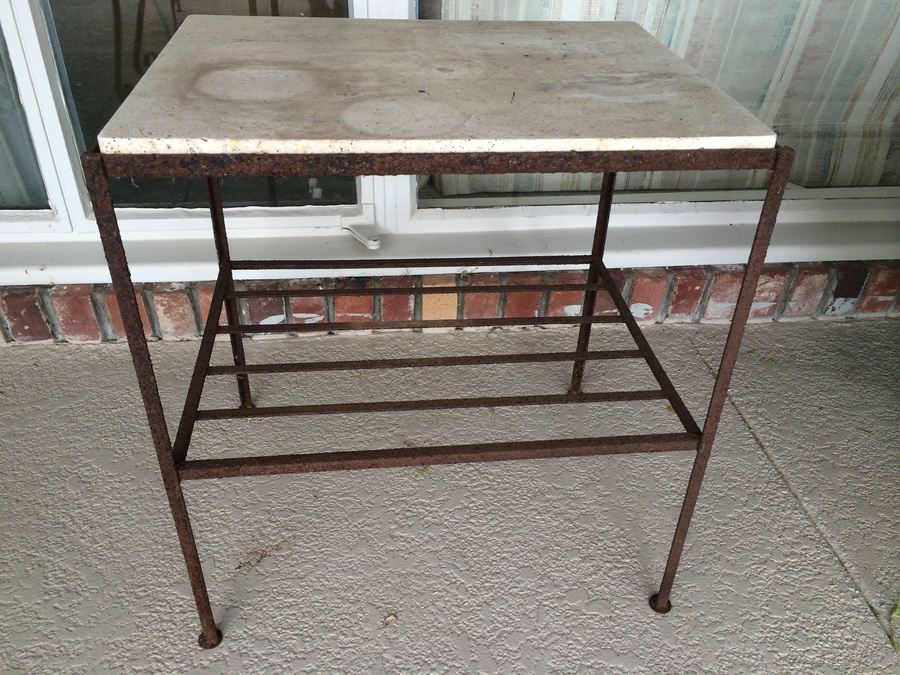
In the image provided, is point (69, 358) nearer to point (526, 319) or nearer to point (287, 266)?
point (287, 266)

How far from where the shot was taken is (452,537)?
5.19 ft

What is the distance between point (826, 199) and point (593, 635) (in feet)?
5.09

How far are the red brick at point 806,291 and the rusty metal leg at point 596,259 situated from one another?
0.75 meters

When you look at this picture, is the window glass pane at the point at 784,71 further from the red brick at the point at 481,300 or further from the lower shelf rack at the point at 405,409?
the lower shelf rack at the point at 405,409

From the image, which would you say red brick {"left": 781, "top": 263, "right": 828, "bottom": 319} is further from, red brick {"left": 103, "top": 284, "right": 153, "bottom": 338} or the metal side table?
red brick {"left": 103, "top": 284, "right": 153, "bottom": 338}

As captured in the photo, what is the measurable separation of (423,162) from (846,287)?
5.67 feet

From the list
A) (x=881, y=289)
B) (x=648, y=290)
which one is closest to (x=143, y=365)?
(x=648, y=290)

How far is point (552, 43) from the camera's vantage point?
1379 millimetres

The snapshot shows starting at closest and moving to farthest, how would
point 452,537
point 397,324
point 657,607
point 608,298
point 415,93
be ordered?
point 415,93 → point 657,607 → point 452,537 → point 397,324 → point 608,298

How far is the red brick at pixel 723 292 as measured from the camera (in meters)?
2.17

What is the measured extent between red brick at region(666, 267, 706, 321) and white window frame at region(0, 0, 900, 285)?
40 mm

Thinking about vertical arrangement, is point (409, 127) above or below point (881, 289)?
above

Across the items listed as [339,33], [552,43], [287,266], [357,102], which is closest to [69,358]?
[287,266]

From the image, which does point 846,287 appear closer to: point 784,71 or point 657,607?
point 784,71
